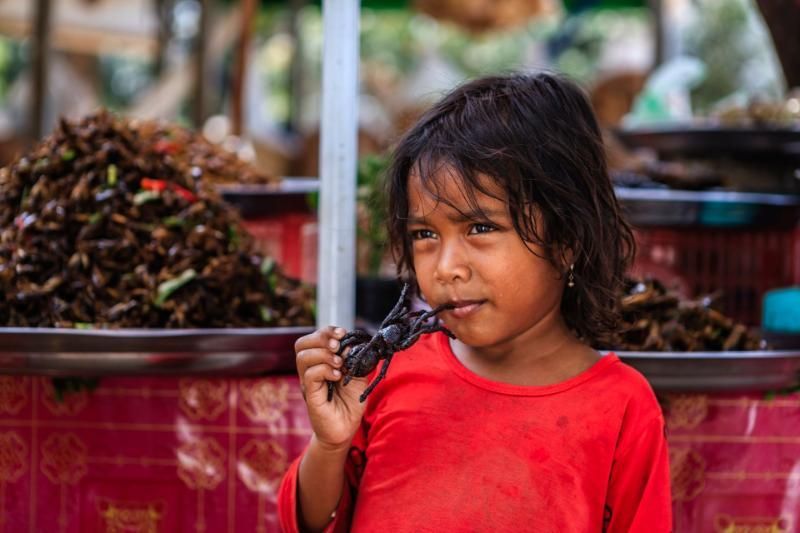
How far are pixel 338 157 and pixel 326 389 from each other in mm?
572

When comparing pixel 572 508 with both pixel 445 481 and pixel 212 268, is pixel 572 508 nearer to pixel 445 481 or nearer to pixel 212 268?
pixel 445 481

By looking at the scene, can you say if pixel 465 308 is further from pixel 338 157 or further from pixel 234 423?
pixel 234 423

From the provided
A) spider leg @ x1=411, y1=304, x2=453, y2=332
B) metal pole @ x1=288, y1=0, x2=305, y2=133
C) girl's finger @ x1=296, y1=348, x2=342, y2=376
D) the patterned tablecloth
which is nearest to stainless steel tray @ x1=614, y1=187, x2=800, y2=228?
the patterned tablecloth

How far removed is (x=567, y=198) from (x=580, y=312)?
230mm

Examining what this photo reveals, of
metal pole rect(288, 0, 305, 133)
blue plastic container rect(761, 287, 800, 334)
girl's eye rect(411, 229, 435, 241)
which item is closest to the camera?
girl's eye rect(411, 229, 435, 241)

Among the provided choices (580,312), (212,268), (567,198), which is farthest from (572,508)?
(212,268)

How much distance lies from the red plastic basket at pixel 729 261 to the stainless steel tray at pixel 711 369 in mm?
1407

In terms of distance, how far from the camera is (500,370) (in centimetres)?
156

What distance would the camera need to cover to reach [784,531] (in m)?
2.05

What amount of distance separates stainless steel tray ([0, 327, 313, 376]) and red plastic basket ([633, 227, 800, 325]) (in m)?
1.84

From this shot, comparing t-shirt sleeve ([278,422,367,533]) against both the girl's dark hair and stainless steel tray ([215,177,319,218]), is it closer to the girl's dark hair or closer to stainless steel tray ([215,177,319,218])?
the girl's dark hair

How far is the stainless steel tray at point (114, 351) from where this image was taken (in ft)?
6.06

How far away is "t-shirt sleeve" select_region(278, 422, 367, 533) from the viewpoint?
1.56 metres

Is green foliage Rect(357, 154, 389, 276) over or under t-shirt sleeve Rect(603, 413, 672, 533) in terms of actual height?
over
